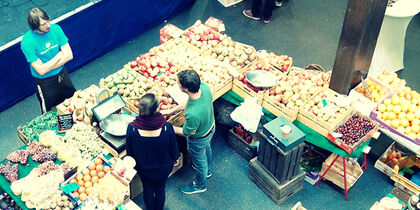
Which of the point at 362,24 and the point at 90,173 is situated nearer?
the point at 90,173

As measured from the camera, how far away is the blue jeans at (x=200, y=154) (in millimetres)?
4477

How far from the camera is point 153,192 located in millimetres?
4379

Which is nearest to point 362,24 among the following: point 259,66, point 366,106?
point 366,106

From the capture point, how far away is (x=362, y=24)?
4.60 meters

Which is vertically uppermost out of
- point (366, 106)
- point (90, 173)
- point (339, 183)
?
point (366, 106)

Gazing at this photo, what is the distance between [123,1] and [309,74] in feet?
11.4

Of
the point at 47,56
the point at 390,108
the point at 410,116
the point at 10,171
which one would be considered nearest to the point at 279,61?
the point at 390,108

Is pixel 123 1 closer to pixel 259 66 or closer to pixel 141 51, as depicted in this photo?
pixel 141 51

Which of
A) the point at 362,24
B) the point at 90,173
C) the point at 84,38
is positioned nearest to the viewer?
the point at 90,173

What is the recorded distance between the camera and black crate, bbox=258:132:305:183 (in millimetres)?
4559

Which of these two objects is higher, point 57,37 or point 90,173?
point 57,37

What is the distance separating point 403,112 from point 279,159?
1.61 metres

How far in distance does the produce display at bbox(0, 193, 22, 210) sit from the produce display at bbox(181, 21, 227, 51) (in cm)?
301

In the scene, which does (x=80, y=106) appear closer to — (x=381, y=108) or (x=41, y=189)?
(x=41, y=189)
